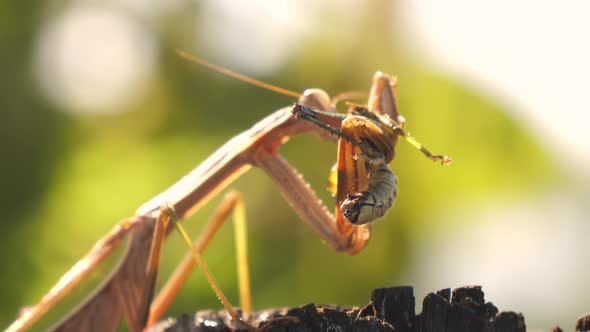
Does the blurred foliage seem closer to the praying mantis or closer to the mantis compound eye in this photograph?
the praying mantis

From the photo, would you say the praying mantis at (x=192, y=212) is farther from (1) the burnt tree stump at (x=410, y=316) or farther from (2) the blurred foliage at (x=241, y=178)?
(2) the blurred foliage at (x=241, y=178)

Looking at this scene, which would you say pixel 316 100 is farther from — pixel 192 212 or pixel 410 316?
pixel 410 316

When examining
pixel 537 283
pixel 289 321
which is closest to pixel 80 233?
pixel 289 321

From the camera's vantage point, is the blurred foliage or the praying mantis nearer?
the praying mantis

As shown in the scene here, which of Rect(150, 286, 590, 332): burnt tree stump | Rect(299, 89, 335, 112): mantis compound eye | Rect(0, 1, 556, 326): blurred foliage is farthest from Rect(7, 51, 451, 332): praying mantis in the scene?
Rect(0, 1, 556, 326): blurred foliage

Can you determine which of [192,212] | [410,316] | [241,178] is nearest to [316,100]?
[192,212]

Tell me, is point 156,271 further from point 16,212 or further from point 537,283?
point 537,283

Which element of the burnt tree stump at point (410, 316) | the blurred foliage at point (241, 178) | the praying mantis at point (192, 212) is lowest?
the burnt tree stump at point (410, 316)

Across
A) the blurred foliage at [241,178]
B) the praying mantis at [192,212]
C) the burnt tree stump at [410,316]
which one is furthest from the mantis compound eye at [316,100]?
the blurred foliage at [241,178]
